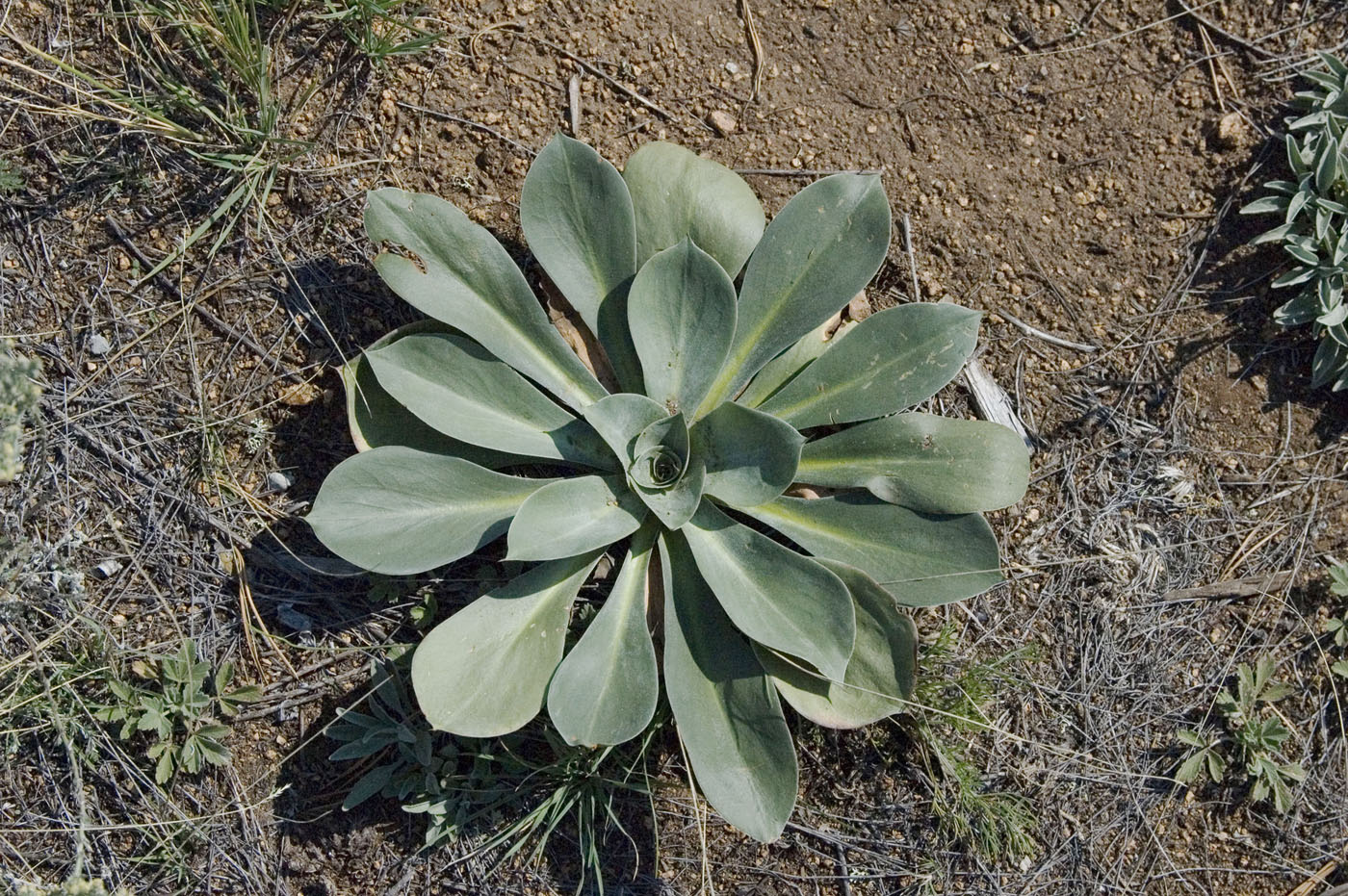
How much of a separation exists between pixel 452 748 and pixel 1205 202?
2.75 m

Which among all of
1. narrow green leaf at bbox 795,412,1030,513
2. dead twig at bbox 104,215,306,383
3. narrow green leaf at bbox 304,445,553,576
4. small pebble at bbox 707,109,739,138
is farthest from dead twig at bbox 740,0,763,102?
dead twig at bbox 104,215,306,383

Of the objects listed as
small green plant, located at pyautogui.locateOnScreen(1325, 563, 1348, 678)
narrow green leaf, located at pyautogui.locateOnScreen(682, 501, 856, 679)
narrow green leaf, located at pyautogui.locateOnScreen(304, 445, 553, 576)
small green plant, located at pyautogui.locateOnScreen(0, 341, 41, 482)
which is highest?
small green plant, located at pyautogui.locateOnScreen(0, 341, 41, 482)

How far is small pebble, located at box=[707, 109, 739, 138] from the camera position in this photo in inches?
116

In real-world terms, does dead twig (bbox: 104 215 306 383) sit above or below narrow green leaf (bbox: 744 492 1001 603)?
above

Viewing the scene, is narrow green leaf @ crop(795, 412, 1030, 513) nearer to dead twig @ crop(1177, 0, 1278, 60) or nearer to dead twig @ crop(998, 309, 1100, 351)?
dead twig @ crop(998, 309, 1100, 351)

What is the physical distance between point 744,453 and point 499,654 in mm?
825

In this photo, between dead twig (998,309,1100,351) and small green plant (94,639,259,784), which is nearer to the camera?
small green plant (94,639,259,784)

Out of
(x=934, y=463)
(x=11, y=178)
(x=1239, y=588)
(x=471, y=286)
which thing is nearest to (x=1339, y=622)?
(x=1239, y=588)

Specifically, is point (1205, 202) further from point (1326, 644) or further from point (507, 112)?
point (507, 112)

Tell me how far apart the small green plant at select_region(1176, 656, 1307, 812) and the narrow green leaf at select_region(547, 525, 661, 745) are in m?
1.62

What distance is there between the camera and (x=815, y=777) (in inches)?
113

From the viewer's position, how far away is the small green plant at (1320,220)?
2852 mm

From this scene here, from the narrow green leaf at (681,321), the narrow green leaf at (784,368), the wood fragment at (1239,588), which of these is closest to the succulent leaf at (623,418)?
the narrow green leaf at (681,321)

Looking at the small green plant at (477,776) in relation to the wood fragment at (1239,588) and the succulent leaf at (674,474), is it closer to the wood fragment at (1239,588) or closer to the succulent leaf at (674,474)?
the succulent leaf at (674,474)
